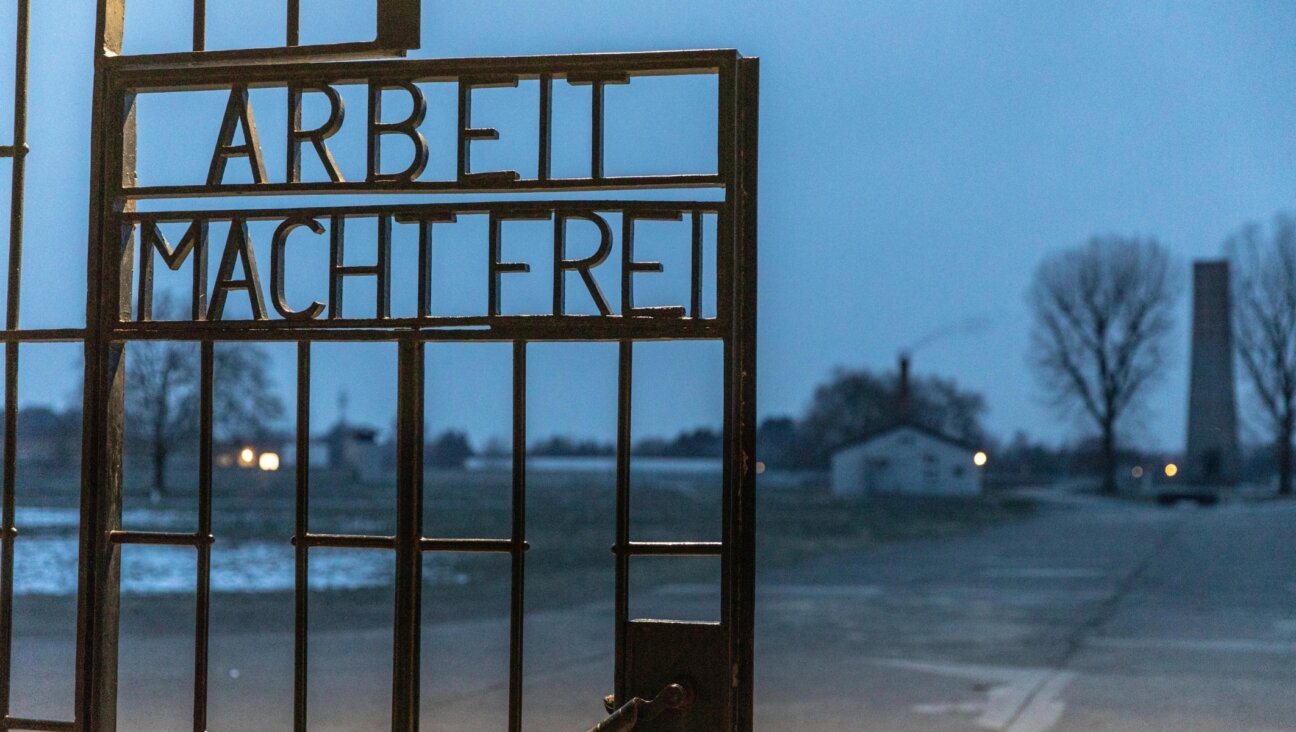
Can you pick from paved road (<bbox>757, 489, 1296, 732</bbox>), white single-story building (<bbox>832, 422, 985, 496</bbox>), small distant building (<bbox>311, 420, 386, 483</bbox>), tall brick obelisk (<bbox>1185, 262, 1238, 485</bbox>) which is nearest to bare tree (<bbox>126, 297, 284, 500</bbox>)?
small distant building (<bbox>311, 420, 386, 483</bbox>)

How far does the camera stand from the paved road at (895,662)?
9266 millimetres

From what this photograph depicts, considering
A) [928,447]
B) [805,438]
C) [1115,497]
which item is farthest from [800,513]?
[805,438]

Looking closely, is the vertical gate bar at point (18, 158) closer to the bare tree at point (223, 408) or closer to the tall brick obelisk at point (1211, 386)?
the bare tree at point (223, 408)

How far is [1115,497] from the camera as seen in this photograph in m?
64.2

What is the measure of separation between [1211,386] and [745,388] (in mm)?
62713

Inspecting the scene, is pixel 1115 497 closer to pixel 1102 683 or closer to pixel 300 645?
pixel 1102 683

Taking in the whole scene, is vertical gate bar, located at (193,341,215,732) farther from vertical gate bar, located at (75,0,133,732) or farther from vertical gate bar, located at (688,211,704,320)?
vertical gate bar, located at (688,211,704,320)

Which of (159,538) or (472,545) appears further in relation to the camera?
(159,538)

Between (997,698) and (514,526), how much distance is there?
25.9ft

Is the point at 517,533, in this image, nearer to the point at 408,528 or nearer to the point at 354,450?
the point at 408,528

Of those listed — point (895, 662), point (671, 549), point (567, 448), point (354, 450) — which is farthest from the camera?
point (567, 448)

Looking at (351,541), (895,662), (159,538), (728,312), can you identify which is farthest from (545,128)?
(895,662)

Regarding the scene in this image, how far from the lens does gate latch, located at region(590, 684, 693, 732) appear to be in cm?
306

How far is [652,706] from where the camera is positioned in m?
3.10
